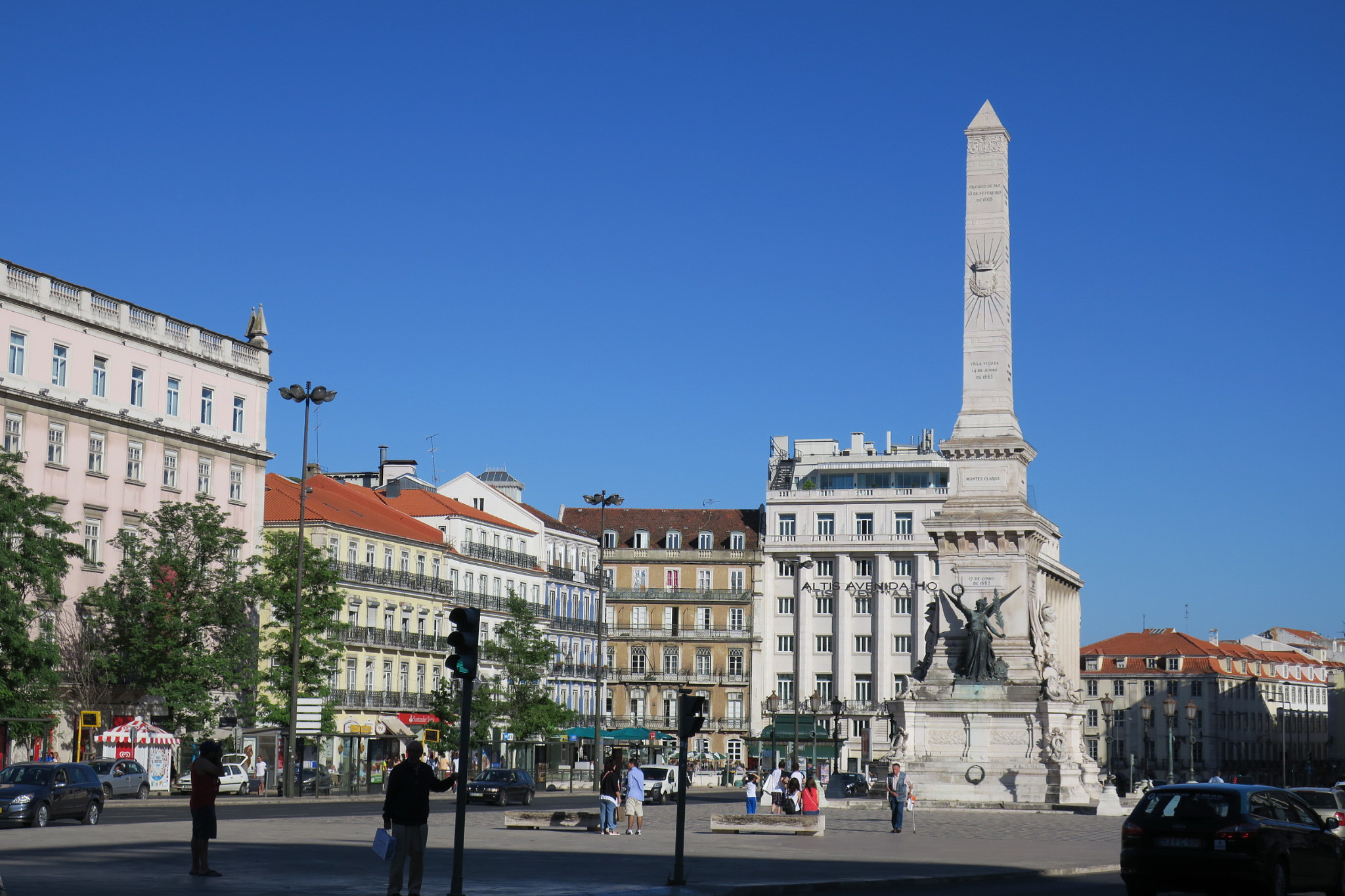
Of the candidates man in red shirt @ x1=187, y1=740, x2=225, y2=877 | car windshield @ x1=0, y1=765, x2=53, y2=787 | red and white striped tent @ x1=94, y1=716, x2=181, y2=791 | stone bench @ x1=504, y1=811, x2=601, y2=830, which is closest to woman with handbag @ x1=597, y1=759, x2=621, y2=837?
stone bench @ x1=504, y1=811, x2=601, y2=830

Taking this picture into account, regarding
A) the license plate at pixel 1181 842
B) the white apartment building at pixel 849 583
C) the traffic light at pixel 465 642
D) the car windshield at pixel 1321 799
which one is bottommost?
the car windshield at pixel 1321 799

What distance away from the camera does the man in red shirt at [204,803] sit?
21156 mm

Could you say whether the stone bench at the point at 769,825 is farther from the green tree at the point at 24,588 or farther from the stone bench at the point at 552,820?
the green tree at the point at 24,588

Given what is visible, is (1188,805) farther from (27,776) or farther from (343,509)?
(343,509)

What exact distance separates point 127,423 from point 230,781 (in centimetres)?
1268

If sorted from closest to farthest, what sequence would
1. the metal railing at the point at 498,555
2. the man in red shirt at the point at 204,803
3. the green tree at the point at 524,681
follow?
the man in red shirt at the point at 204,803, the green tree at the point at 524,681, the metal railing at the point at 498,555

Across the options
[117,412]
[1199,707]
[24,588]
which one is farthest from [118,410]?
[1199,707]

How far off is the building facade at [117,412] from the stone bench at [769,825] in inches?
937

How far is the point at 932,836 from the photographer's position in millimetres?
35500

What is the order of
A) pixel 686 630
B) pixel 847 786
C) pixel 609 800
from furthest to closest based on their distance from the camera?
pixel 686 630
pixel 847 786
pixel 609 800

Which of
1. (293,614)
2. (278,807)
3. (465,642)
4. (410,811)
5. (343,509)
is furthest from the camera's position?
(343,509)

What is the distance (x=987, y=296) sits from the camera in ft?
181

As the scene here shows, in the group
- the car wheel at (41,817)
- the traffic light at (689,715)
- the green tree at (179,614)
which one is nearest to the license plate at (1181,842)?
the traffic light at (689,715)

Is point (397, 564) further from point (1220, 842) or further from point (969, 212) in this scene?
point (1220, 842)
